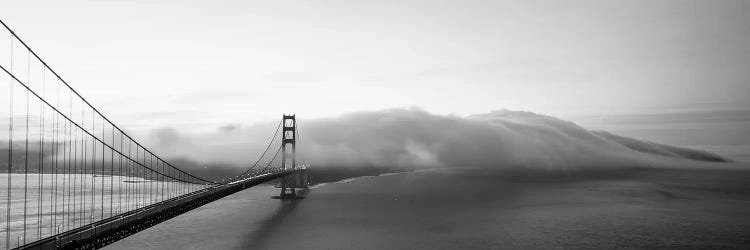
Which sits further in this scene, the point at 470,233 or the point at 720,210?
Answer: the point at 720,210

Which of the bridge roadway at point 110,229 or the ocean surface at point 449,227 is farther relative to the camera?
the ocean surface at point 449,227

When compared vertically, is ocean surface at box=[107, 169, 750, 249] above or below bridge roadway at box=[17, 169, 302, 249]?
below

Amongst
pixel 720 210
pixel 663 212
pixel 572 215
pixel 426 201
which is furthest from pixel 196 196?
pixel 720 210

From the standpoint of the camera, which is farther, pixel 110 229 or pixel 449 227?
pixel 449 227

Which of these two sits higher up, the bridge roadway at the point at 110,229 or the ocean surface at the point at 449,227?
the bridge roadway at the point at 110,229

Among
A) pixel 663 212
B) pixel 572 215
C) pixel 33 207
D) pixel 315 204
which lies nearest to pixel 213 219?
pixel 315 204

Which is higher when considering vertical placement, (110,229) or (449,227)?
(110,229)

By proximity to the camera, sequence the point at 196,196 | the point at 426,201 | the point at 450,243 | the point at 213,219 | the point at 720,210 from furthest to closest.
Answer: the point at 426,201
the point at 720,210
the point at 213,219
the point at 450,243
the point at 196,196

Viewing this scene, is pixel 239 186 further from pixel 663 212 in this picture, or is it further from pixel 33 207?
pixel 663 212

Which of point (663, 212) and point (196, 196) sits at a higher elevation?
point (196, 196)

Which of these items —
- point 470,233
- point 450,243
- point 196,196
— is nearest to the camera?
point 196,196

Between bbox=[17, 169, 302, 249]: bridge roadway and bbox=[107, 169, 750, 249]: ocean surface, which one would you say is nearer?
bbox=[17, 169, 302, 249]: bridge roadway
